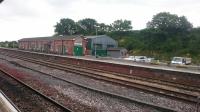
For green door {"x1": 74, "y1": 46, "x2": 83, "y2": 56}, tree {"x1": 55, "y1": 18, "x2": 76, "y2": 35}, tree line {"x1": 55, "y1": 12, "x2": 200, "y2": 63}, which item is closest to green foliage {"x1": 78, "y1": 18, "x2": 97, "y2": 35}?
tree {"x1": 55, "y1": 18, "x2": 76, "y2": 35}

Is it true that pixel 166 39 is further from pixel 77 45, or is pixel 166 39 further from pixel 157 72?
pixel 157 72

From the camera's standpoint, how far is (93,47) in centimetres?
6350

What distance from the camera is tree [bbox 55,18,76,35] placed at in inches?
4431

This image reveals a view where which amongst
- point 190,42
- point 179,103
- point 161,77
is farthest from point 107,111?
point 190,42

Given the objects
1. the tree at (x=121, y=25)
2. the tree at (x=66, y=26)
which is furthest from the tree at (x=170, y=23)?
the tree at (x=66, y=26)

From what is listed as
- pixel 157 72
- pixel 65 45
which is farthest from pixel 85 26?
pixel 157 72

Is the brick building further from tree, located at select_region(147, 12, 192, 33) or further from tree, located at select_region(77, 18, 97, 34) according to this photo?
tree, located at select_region(77, 18, 97, 34)

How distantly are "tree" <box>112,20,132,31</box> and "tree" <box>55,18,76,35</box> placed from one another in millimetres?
16893

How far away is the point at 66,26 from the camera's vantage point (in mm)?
112812

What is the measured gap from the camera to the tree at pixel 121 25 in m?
106

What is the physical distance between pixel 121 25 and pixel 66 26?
22.4 metres

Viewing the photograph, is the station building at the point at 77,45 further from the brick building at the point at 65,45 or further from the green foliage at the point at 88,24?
the green foliage at the point at 88,24

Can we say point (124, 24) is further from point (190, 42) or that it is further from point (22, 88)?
point (22, 88)

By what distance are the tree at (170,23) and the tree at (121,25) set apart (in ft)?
86.2
